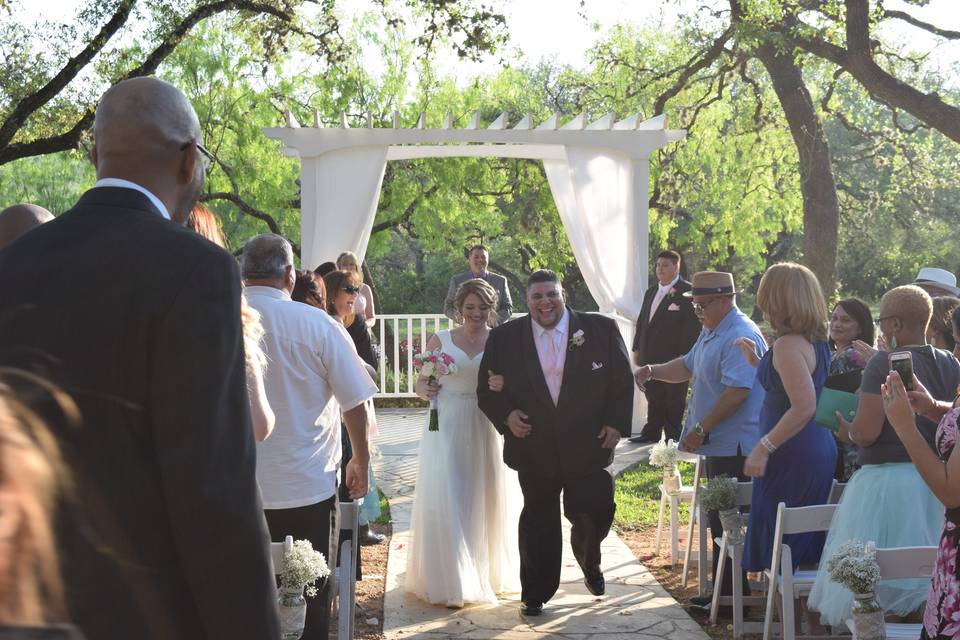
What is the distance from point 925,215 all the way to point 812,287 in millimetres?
38135

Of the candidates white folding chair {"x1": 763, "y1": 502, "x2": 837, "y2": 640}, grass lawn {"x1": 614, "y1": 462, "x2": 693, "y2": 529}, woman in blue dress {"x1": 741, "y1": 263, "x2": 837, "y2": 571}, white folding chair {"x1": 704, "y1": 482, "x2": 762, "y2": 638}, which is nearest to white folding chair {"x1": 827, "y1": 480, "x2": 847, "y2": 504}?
woman in blue dress {"x1": 741, "y1": 263, "x2": 837, "y2": 571}

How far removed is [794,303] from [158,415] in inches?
162

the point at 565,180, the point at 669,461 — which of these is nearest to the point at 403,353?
the point at 565,180

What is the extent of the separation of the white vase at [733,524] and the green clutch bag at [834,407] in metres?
0.85

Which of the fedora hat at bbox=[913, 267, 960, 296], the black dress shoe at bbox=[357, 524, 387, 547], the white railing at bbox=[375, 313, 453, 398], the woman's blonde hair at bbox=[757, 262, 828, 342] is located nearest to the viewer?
the woman's blonde hair at bbox=[757, 262, 828, 342]

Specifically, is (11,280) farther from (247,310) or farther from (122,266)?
(247,310)

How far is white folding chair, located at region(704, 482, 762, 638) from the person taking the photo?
5914 mm

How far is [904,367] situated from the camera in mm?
3826

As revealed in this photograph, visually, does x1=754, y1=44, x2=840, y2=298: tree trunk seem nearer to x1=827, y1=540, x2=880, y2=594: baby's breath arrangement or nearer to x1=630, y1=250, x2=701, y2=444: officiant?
x1=630, y1=250, x2=701, y2=444: officiant

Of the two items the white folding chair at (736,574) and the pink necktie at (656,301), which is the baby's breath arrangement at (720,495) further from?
the pink necktie at (656,301)

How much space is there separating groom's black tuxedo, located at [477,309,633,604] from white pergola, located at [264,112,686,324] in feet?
20.9

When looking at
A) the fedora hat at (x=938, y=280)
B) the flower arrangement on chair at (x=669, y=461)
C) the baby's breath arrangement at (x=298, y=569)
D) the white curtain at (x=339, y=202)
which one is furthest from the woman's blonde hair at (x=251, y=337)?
the white curtain at (x=339, y=202)

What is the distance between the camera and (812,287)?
5488 millimetres

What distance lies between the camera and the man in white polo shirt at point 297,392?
15.5 feet
